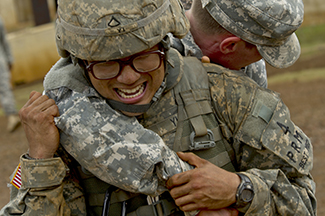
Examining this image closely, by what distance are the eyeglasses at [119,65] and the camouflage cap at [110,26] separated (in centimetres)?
6

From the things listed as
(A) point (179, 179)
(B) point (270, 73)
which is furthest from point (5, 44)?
(A) point (179, 179)

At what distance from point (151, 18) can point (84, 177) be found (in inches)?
37.8

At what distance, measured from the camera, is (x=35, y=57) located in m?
12.8

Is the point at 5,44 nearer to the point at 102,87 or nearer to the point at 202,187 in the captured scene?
the point at 102,87

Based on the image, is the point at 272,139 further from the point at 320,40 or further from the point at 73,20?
the point at 320,40

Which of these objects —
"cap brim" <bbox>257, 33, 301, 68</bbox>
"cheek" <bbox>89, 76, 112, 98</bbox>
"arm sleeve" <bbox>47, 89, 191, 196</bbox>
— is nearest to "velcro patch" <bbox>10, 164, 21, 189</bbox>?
"arm sleeve" <bbox>47, 89, 191, 196</bbox>

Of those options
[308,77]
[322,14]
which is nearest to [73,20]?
[308,77]

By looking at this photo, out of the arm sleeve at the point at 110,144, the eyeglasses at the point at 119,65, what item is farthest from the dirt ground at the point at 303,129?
the eyeglasses at the point at 119,65

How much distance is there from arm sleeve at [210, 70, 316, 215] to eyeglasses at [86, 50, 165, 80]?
482 mm

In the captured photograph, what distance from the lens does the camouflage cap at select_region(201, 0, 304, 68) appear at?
2.38 metres

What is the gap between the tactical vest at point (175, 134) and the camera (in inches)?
93.7

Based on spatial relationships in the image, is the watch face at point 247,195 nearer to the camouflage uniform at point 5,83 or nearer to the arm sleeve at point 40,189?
the arm sleeve at point 40,189

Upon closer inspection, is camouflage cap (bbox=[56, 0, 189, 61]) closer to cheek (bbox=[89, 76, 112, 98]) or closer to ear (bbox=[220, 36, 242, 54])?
cheek (bbox=[89, 76, 112, 98])

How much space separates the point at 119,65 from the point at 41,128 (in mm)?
490
